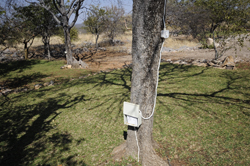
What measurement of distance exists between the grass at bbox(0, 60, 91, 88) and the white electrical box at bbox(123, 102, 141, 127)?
25.7 ft

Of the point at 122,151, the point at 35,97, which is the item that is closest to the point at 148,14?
the point at 122,151

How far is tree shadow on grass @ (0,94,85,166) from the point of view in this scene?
3424 mm

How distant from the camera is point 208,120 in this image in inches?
175

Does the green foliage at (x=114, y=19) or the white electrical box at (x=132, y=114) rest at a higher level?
the green foliage at (x=114, y=19)

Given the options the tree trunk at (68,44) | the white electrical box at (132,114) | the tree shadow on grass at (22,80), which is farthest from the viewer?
the tree trunk at (68,44)

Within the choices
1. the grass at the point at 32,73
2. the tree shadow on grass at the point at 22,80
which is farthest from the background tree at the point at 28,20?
the tree shadow on grass at the point at 22,80

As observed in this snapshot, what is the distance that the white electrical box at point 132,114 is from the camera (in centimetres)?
265

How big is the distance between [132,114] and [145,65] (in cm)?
88

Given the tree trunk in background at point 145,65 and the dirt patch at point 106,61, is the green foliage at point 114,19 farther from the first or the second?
the tree trunk in background at point 145,65

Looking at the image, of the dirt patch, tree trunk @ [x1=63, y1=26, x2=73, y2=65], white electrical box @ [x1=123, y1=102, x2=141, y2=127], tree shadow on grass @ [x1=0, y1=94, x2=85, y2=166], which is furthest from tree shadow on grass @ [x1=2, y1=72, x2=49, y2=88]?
white electrical box @ [x1=123, y1=102, x2=141, y2=127]

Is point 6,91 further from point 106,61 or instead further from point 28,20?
point 28,20

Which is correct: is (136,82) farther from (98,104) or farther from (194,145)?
(98,104)

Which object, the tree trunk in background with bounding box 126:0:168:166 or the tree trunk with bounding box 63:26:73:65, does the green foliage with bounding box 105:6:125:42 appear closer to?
the tree trunk with bounding box 63:26:73:65

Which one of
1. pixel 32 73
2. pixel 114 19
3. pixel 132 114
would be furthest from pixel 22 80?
pixel 114 19
